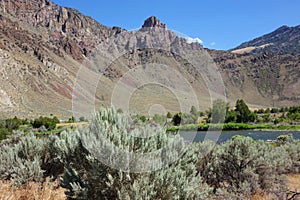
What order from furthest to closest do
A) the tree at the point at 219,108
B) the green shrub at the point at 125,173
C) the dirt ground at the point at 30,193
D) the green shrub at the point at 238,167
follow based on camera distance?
the tree at the point at 219,108 → the green shrub at the point at 238,167 → the dirt ground at the point at 30,193 → the green shrub at the point at 125,173

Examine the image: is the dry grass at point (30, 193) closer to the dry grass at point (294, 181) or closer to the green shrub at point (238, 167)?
the green shrub at point (238, 167)

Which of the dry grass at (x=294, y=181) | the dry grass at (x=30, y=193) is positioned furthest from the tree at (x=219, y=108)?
the dry grass at (x=30, y=193)

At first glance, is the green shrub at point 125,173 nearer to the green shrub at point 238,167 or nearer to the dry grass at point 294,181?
the green shrub at point 238,167

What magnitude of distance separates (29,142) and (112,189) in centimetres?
436

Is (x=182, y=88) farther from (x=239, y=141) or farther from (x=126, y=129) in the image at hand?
(x=126, y=129)

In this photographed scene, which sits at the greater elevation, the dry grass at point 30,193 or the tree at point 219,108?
the tree at point 219,108

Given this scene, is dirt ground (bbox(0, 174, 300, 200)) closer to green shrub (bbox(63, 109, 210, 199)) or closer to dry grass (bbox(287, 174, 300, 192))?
green shrub (bbox(63, 109, 210, 199))

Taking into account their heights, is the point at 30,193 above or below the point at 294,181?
above

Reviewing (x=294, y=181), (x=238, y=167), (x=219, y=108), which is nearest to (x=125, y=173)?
(x=238, y=167)

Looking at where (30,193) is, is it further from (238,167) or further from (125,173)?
(238,167)

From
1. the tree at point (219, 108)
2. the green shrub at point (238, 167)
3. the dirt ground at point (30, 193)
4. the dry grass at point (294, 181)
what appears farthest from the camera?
the tree at point (219, 108)

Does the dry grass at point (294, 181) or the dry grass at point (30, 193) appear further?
the dry grass at point (294, 181)

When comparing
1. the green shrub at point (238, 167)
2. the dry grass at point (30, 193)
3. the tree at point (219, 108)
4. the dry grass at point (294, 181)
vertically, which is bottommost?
the dry grass at point (294, 181)

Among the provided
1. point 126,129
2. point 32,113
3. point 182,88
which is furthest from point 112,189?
point 32,113
